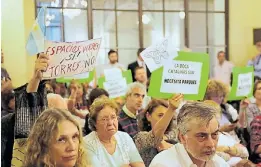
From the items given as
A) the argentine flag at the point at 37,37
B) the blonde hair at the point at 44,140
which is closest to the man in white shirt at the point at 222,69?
the argentine flag at the point at 37,37

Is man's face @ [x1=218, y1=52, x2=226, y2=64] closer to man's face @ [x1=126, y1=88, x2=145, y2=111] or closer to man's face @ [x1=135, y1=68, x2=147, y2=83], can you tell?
man's face @ [x1=135, y1=68, x2=147, y2=83]

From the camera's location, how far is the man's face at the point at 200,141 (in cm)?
195

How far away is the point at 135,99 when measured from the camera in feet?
11.4

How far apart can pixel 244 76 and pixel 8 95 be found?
233 centimetres

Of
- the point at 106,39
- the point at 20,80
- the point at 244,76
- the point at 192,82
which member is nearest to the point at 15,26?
the point at 20,80

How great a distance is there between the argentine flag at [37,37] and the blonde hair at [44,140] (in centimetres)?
51

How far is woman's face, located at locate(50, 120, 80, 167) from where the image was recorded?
1.85 metres

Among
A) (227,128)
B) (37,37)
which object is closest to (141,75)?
(227,128)

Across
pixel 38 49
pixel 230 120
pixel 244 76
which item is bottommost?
pixel 230 120

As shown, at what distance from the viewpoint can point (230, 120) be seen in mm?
3822

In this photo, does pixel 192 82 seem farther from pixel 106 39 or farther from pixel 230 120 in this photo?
pixel 106 39

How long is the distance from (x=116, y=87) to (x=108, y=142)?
70.7 inches

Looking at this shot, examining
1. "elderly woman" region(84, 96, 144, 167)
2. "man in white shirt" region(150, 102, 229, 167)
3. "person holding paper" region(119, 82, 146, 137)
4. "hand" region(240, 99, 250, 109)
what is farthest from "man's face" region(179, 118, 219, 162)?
"hand" region(240, 99, 250, 109)

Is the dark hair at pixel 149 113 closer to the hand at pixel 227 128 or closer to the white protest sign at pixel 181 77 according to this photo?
the white protest sign at pixel 181 77
